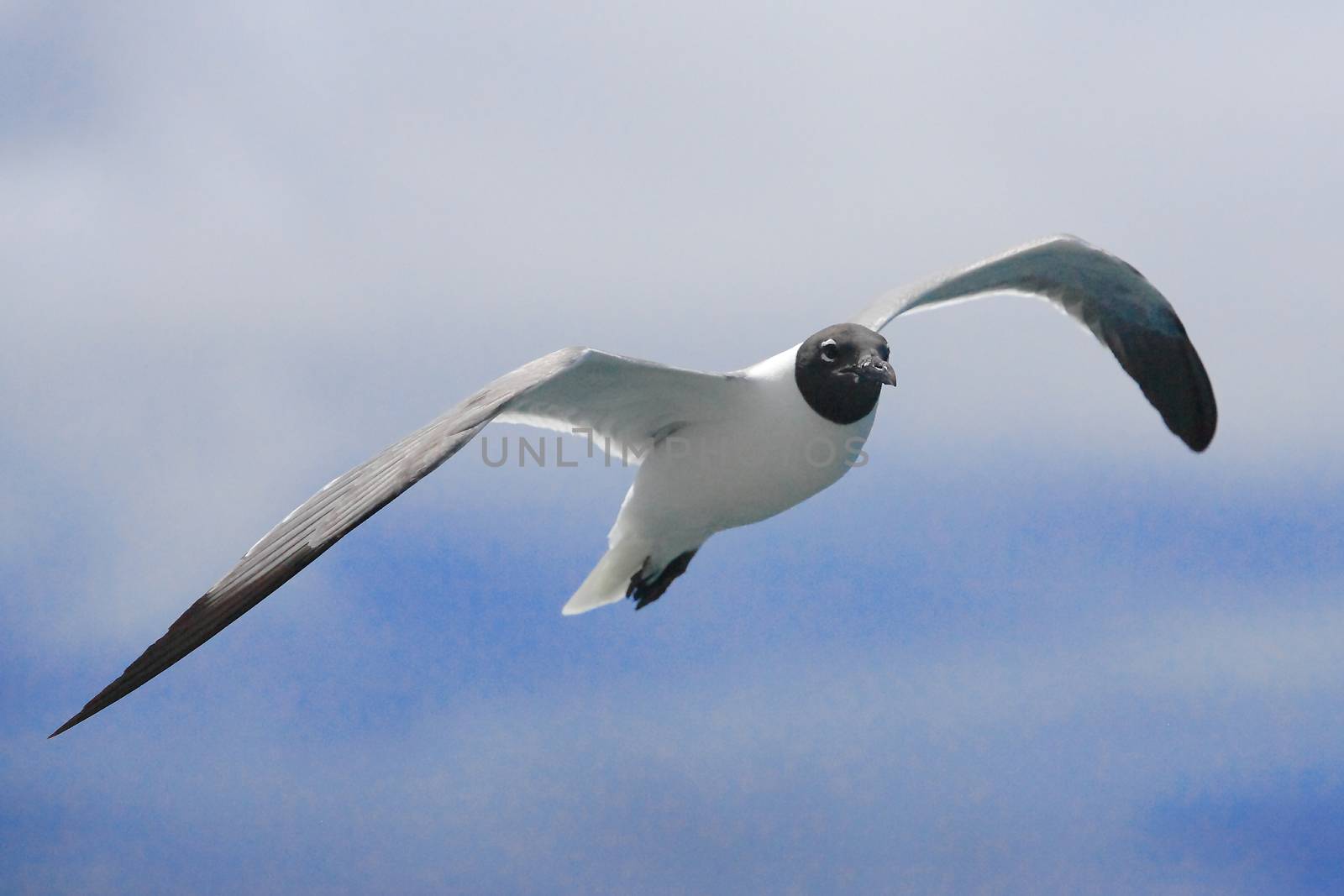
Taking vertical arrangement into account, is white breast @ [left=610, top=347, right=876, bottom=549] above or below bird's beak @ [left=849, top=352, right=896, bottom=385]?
below

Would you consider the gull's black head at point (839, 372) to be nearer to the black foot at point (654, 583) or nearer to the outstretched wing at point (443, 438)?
the outstretched wing at point (443, 438)

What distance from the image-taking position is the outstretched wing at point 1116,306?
24.4 ft

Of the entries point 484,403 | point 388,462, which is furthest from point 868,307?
point 388,462

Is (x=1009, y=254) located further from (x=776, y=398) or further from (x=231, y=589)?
(x=231, y=589)

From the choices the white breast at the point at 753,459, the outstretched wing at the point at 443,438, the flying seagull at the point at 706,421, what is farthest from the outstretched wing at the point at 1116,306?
the outstretched wing at the point at 443,438

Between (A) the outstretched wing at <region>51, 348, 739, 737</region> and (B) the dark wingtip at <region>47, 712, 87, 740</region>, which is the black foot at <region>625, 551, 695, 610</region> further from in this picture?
(B) the dark wingtip at <region>47, 712, 87, 740</region>

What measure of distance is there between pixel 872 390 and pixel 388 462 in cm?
254

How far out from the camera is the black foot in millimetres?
7207

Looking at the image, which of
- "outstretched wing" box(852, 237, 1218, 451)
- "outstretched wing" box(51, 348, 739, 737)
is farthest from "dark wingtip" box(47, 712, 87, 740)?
"outstretched wing" box(852, 237, 1218, 451)

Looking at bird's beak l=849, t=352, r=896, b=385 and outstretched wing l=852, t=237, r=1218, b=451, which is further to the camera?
outstretched wing l=852, t=237, r=1218, b=451

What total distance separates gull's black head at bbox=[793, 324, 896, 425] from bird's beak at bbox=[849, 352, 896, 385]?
0.01m

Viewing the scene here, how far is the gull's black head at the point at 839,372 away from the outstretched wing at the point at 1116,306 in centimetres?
109

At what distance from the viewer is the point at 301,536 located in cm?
469

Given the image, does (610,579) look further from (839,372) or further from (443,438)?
(443,438)
